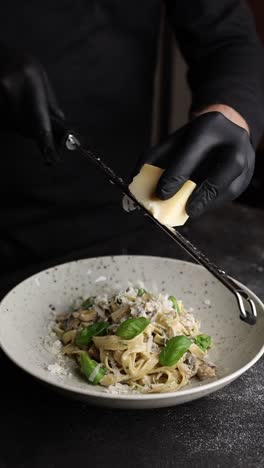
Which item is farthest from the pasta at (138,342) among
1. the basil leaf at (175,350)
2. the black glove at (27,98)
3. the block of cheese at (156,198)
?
the black glove at (27,98)

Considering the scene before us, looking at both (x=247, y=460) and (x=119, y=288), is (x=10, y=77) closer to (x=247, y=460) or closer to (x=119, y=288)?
(x=119, y=288)

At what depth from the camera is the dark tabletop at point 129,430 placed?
1.02 meters

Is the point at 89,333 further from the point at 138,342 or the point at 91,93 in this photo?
the point at 91,93

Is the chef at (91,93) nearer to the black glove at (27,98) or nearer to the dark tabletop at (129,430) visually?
the black glove at (27,98)

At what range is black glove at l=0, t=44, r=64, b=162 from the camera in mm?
1450

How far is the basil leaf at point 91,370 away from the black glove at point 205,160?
0.95 feet

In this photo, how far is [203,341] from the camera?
1.22 metres

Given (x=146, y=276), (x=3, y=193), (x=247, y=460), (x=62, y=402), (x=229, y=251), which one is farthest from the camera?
(x=3, y=193)

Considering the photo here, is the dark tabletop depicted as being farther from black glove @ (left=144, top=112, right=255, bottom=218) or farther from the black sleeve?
the black sleeve

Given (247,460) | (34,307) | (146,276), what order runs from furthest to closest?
(146,276), (34,307), (247,460)

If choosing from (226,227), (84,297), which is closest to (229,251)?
(226,227)

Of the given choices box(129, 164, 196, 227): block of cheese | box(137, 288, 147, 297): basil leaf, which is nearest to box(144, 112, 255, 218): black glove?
box(129, 164, 196, 227): block of cheese

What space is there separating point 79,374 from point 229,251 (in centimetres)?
67

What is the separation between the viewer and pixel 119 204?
1.95 meters
